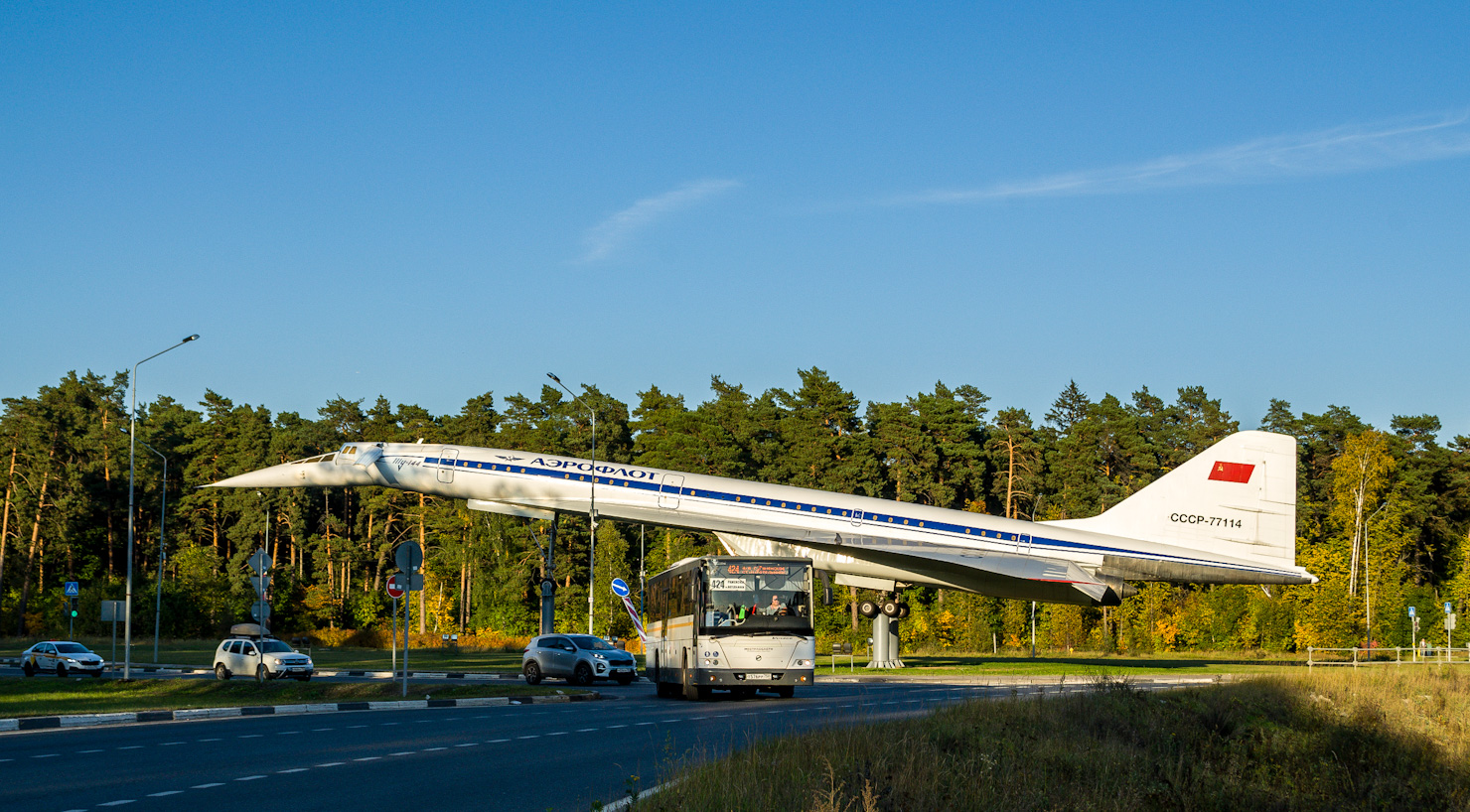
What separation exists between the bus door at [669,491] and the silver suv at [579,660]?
6.21 meters

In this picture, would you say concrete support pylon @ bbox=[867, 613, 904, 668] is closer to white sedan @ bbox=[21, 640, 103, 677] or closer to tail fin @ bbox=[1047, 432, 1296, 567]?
tail fin @ bbox=[1047, 432, 1296, 567]

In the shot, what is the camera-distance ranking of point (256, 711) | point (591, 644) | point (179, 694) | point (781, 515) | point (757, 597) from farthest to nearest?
point (781, 515)
point (591, 644)
point (179, 694)
point (757, 597)
point (256, 711)

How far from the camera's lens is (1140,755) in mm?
15914

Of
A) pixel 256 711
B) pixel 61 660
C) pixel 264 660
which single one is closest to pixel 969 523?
pixel 264 660

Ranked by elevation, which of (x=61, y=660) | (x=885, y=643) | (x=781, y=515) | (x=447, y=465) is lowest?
(x=61, y=660)

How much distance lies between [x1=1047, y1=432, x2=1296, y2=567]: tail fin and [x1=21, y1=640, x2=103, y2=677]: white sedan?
113ft

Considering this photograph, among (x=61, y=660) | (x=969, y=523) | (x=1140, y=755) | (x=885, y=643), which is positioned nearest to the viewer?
(x=1140, y=755)

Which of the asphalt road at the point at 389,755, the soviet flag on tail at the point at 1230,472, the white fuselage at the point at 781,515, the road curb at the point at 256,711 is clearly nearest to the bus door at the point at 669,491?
the white fuselage at the point at 781,515

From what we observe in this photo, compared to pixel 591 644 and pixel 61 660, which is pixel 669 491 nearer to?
pixel 591 644

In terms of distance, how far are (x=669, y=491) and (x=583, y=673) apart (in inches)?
310

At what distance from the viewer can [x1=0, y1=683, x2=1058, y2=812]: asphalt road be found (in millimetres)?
11148

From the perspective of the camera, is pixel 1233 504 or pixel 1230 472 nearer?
pixel 1233 504

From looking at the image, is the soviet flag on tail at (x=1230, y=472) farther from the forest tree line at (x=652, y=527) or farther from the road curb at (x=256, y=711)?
the forest tree line at (x=652, y=527)

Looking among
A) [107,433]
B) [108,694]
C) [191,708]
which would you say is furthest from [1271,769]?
[107,433]
